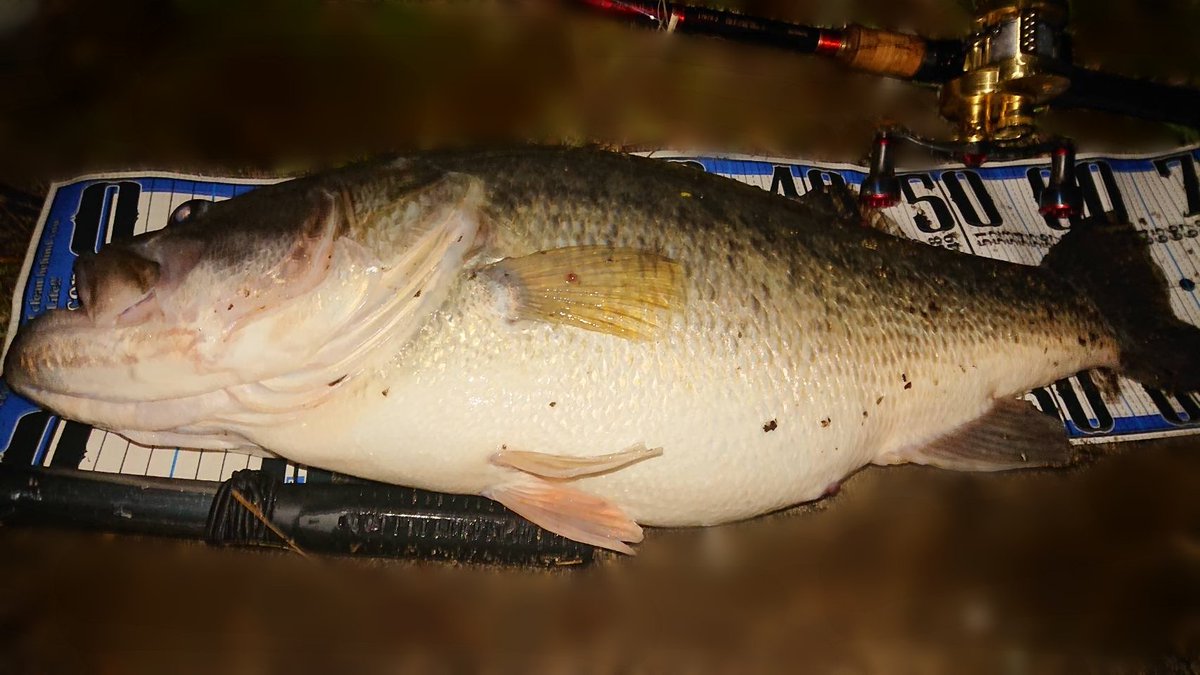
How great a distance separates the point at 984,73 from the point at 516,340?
221 centimetres

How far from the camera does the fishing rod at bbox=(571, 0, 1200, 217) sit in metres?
2.39

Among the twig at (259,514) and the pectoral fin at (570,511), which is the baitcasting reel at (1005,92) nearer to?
the pectoral fin at (570,511)

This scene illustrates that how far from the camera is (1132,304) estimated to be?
2.15 metres

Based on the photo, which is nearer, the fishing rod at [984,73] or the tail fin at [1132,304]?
the tail fin at [1132,304]

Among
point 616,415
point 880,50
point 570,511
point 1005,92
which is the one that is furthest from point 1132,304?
point 570,511

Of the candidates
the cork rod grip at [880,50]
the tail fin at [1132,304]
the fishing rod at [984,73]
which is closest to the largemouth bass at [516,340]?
the tail fin at [1132,304]

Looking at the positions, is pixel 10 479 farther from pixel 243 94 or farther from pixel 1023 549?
pixel 1023 549

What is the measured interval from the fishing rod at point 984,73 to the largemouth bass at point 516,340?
99cm

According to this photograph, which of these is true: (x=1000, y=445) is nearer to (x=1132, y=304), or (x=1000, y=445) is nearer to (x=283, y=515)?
(x=1132, y=304)

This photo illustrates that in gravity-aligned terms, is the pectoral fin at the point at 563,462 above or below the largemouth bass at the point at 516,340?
below

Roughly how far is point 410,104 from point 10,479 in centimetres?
197

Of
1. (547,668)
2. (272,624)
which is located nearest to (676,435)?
(547,668)

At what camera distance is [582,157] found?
1.71m

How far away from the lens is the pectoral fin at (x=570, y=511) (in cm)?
162
